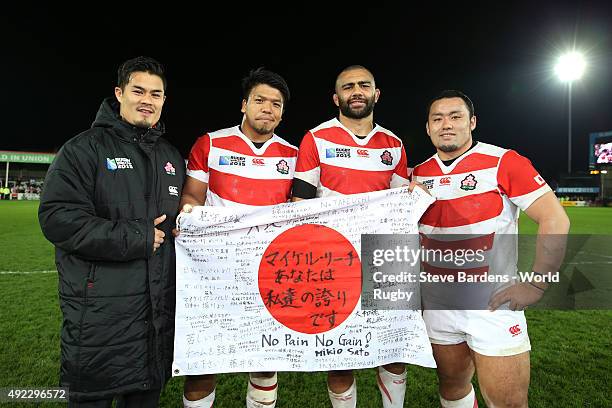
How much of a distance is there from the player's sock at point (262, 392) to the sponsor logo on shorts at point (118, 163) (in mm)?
1623

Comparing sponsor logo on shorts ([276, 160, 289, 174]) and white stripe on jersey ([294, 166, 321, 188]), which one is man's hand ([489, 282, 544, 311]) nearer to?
white stripe on jersey ([294, 166, 321, 188])

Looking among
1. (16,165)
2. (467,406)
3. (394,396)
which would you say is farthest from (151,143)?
(16,165)

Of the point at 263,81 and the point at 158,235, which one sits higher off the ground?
the point at 263,81

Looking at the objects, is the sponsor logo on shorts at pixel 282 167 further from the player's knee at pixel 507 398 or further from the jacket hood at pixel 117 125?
the player's knee at pixel 507 398

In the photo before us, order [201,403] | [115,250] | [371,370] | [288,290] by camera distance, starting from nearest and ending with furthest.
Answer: [115,250] < [288,290] < [201,403] < [371,370]

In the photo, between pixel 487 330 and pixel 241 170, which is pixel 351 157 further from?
pixel 487 330

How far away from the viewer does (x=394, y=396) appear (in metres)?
2.79

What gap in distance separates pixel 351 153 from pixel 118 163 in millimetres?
1549

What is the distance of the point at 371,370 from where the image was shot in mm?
3939

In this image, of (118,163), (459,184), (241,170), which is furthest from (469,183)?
(118,163)

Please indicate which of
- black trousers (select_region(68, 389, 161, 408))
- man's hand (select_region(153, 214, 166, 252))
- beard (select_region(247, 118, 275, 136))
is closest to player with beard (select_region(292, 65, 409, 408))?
beard (select_region(247, 118, 275, 136))

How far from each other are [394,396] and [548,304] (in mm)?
4437

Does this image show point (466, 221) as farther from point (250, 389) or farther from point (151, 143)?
point (151, 143)

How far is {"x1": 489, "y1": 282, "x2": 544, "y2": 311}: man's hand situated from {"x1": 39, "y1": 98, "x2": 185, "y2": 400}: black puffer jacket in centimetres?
199
